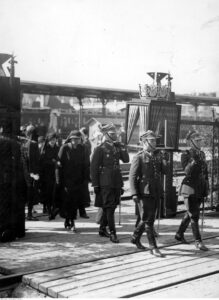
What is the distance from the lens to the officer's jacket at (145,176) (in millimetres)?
6195

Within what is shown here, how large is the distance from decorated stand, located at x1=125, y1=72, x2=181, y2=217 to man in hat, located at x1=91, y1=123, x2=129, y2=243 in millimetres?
1598

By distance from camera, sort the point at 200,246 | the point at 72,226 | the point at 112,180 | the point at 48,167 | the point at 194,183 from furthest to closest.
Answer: the point at 48,167
the point at 72,226
the point at 112,180
the point at 194,183
the point at 200,246

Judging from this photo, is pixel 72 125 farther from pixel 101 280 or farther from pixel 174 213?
pixel 101 280

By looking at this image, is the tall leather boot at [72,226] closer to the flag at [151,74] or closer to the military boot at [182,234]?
the military boot at [182,234]

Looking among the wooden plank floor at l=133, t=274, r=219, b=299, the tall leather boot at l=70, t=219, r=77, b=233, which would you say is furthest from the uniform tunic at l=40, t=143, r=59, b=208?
the wooden plank floor at l=133, t=274, r=219, b=299

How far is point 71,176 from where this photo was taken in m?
7.91

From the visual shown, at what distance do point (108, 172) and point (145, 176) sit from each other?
0.98 metres

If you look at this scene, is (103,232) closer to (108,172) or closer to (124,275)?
(108,172)

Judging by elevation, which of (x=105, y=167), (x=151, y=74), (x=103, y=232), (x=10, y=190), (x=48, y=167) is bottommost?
(x=103, y=232)

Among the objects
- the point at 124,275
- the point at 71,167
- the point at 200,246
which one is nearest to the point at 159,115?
the point at 71,167

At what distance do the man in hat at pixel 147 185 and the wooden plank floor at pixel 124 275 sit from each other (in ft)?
1.31

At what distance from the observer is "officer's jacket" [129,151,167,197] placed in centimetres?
620

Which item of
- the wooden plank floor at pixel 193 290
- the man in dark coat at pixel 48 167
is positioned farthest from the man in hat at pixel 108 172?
the man in dark coat at pixel 48 167

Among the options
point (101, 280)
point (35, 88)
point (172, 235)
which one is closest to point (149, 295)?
point (101, 280)
